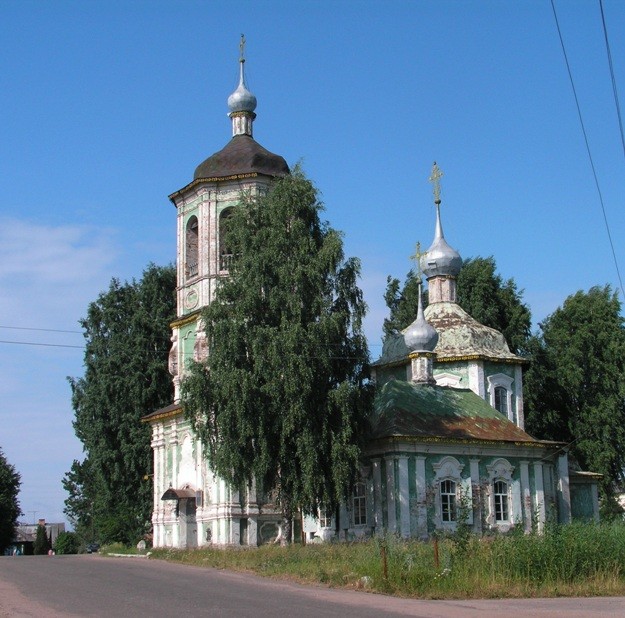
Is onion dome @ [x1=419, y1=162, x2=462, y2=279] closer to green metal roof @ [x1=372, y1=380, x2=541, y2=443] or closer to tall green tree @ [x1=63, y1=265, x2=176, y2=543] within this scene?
green metal roof @ [x1=372, y1=380, x2=541, y2=443]

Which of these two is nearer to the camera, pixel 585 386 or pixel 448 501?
pixel 448 501

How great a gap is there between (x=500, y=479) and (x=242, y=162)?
12.9 metres

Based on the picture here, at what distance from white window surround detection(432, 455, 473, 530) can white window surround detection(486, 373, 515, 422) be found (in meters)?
5.50

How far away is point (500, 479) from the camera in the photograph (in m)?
30.9

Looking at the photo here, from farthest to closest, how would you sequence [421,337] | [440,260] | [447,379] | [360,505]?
[440,260] → [447,379] → [421,337] → [360,505]

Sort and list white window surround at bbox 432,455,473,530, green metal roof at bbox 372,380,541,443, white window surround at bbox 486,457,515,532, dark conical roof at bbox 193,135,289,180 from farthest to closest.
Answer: dark conical roof at bbox 193,135,289,180 → white window surround at bbox 486,457,515,532 → green metal roof at bbox 372,380,541,443 → white window surround at bbox 432,455,473,530

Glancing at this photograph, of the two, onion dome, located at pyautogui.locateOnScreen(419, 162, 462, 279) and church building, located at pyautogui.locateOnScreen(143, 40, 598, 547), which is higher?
onion dome, located at pyautogui.locateOnScreen(419, 162, 462, 279)

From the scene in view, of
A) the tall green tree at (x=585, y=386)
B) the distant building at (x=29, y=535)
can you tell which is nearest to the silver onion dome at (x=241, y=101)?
the tall green tree at (x=585, y=386)

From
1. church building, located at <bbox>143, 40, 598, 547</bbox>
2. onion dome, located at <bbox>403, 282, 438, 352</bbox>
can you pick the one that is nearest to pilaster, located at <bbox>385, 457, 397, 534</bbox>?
church building, located at <bbox>143, 40, 598, 547</bbox>

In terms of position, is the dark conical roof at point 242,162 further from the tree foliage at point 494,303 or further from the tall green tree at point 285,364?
the tree foliage at point 494,303

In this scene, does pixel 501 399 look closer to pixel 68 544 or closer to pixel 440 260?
pixel 440 260

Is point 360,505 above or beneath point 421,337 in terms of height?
beneath

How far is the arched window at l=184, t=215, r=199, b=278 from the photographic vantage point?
32.7 metres

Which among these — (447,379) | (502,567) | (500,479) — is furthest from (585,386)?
(502,567)
